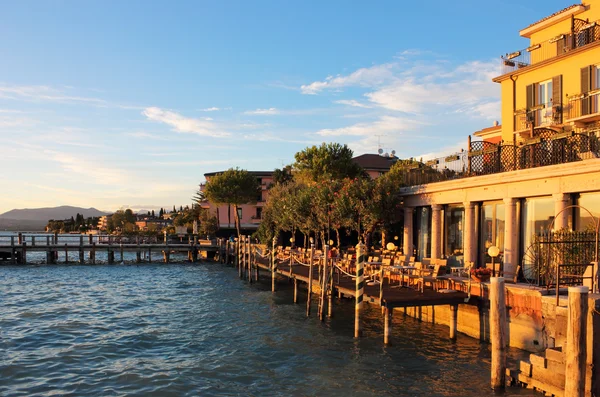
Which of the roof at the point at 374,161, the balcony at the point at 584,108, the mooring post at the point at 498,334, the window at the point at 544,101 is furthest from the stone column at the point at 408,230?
the roof at the point at 374,161

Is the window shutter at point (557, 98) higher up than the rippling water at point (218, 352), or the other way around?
the window shutter at point (557, 98)

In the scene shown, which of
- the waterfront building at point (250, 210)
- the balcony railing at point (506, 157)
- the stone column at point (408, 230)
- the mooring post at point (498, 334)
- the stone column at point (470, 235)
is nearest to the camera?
the mooring post at point (498, 334)

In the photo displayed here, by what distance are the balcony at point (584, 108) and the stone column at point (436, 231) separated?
7351 millimetres

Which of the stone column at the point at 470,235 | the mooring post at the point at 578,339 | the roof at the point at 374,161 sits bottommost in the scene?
→ the mooring post at the point at 578,339

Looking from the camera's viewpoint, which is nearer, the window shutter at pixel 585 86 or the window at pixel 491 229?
the window at pixel 491 229

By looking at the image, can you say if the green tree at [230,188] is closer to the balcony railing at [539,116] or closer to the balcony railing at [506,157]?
the balcony railing at [506,157]

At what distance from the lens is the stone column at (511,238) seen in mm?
20000

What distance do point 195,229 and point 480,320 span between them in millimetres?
58396

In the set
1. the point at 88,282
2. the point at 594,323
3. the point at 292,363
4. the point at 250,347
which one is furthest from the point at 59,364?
the point at 88,282

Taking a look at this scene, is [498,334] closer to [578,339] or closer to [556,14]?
[578,339]

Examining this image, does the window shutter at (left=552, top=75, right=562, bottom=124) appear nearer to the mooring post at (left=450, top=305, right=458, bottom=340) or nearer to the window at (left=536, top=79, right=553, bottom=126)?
the window at (left=536, top=79, right=553, bottom=126)

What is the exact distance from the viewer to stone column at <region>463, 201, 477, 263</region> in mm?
22844

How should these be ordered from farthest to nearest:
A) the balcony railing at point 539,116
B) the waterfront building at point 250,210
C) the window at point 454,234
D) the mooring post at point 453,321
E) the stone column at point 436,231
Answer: the waterfront building at point 250,210
the stone column at point 436,231
the window at point 454,234
the balcony railing at point 539,116
the mooring post at point 453,321

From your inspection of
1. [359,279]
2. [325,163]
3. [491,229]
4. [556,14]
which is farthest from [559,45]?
[325,163]
